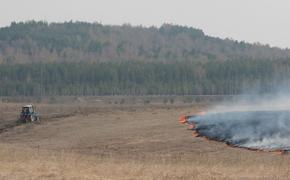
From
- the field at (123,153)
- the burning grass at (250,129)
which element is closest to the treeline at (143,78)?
the field at (123,153)

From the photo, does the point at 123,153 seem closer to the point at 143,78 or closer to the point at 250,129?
the point at 250,129

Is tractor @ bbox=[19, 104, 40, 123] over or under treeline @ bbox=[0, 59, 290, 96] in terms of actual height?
under

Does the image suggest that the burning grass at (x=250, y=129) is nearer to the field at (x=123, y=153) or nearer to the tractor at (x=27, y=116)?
Result: the field at (x=123, y=153)

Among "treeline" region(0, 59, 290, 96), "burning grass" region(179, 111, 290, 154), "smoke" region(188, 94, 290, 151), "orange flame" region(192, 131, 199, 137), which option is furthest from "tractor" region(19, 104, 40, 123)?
"treeline" region(0, 59, 290, 96)

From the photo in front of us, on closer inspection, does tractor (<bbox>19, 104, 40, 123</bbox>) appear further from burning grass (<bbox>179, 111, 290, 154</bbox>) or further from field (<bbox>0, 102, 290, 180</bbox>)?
burning grass (<bbox>179, 111, 290, 154</bbox>)

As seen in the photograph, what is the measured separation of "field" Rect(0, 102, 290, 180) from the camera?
112 ft

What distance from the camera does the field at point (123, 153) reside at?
34.3 meters

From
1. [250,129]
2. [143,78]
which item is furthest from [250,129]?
[143,78]

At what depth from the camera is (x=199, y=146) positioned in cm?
4978

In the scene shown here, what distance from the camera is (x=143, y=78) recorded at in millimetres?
178000

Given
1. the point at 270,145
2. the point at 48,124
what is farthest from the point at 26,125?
the point at 270,145

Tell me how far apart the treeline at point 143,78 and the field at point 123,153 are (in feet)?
288

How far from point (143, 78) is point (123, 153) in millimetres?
130390

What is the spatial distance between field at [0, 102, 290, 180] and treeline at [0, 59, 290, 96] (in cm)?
8792
